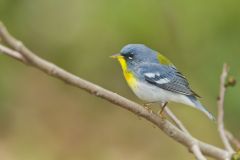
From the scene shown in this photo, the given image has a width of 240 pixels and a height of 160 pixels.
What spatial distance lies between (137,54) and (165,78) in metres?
0.21

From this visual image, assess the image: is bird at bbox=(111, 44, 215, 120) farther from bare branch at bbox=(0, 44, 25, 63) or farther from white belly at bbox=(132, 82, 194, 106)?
bare branch at bbox=(0, 44, 25, 63)

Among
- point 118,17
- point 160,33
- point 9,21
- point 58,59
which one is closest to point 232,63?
point 160,33

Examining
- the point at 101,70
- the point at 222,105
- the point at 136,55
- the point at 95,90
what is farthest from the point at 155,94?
the point at 101,70

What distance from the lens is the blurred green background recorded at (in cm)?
562

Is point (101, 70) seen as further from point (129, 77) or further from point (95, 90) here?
point (95, 90)

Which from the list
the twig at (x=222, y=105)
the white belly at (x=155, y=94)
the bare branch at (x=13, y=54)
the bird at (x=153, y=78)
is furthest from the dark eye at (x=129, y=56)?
the bare branch at (x=13, y=54)

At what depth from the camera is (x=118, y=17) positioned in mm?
5758

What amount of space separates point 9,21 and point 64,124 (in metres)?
1.32

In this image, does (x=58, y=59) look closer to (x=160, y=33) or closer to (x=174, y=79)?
(x=160, y=33)

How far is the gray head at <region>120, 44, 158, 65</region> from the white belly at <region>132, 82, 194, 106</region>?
0.12 m

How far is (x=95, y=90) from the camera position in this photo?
6.21 feet

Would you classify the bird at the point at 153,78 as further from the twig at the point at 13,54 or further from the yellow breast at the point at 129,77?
the twig at the point at 13,54

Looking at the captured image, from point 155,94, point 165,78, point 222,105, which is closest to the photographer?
point 222,105

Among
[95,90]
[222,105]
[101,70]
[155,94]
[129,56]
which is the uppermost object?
[95,90]
